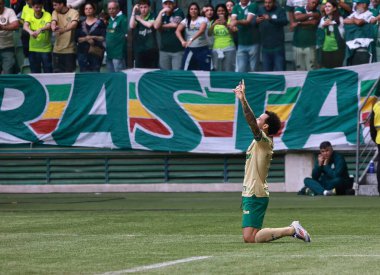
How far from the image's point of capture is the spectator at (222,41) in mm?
24266

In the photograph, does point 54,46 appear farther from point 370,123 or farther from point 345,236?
point 345,236

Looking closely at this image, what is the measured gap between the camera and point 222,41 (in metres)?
24.5

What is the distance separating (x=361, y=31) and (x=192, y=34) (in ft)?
12.4

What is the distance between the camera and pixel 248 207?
13.0 m

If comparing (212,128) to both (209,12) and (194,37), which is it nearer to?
(194,37)

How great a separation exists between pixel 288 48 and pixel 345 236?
443 inches

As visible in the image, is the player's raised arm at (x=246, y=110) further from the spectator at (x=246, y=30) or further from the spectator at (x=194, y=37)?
the spectator at (x=194, y=37)

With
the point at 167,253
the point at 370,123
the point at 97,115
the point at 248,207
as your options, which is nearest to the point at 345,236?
the point at 248,207

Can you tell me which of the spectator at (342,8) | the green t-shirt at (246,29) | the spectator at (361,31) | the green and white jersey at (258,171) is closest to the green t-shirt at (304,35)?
the spectator at (342,8)

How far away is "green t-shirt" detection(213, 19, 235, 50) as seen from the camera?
79.8ft

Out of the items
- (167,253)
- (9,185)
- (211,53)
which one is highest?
(211,53)

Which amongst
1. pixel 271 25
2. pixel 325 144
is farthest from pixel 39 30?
pixel 325 144

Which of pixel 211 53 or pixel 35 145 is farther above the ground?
pixel 211 53

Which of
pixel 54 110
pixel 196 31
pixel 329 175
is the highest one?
pixel 196 31
